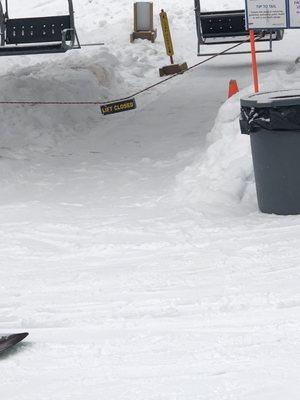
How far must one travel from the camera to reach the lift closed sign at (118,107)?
36.8ft

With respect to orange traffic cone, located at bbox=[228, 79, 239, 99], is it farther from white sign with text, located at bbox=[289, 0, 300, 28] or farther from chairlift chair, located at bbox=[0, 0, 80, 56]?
chairlift chair, located at bbox=[0, 0, 80, 56]

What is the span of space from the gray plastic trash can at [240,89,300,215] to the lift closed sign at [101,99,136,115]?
318cm

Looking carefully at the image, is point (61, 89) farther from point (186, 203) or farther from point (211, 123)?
point (186, 203)

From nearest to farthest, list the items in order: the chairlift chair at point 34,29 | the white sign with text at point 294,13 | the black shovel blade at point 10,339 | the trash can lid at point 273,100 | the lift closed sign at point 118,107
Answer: the black shovel blade at point 10,339 → the trash can lid at point 273,100 → the white sign with text at point 294,13 → the lift closed sign at point 118,107 → the chairlift chair at point 34,29

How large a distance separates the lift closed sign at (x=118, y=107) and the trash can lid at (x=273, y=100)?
3072 millimetres

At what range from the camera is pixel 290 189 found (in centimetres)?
802

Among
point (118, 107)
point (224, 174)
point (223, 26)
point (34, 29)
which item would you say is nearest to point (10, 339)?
point (224, 174)

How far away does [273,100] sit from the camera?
7.91 meters

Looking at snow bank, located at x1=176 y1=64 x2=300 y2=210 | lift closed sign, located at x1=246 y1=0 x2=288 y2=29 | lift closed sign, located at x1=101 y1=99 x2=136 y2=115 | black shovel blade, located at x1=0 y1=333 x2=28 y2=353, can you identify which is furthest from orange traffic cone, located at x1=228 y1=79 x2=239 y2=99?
black shovel blade, located at x1=0 y1=333 x2=28 y2=353

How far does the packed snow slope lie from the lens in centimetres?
452

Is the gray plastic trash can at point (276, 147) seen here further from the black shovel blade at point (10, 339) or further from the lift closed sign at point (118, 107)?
the black shovel blade at point (10, 339)

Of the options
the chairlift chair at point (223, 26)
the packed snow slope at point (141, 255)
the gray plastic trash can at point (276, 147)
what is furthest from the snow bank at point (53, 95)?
the gray plastic trash can at point (276, 147)

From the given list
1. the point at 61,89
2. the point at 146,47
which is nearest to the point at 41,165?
the point at 61,89

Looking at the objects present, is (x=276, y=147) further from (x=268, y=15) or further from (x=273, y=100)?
(x=268, y=15)
